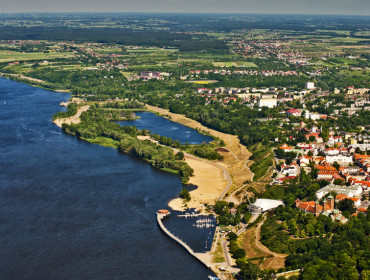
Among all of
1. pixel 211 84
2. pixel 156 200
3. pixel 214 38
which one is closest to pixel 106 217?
pixel 156 200

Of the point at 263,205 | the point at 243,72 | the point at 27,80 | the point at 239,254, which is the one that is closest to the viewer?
the point at 239,254

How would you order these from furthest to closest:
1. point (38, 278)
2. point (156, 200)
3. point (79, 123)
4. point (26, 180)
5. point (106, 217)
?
point (79, 123) < point (26, 180) < point (156, 200) < point (106, 217) < point (38, 278)

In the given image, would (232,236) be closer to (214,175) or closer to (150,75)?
(214,175)

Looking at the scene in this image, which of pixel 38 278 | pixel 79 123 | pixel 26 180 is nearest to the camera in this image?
pixel 38 278

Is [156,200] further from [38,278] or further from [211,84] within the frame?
[211,84]

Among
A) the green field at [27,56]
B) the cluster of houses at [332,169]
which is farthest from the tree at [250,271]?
the green field at [27,56]

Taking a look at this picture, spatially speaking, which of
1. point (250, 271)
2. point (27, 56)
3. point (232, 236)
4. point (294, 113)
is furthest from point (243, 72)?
point (250, 271)
